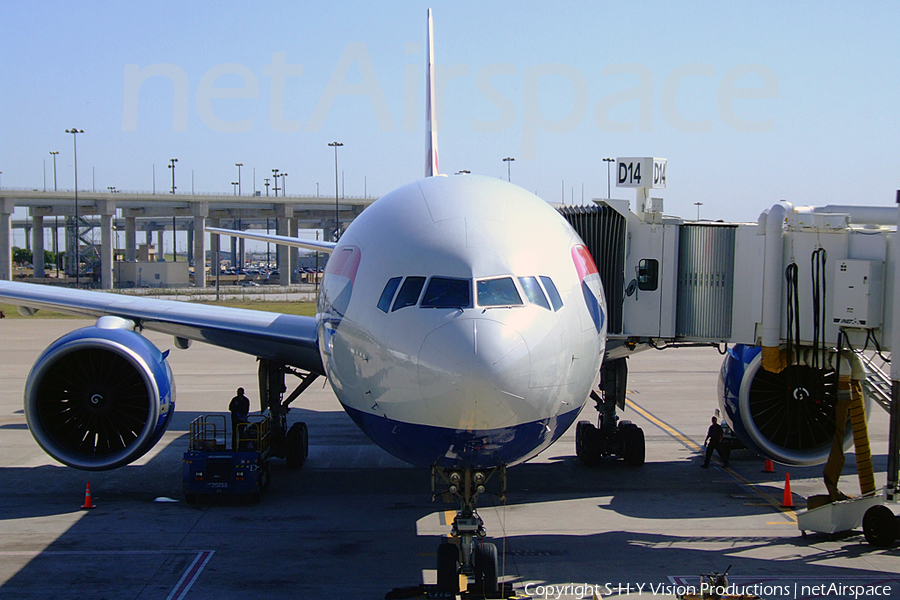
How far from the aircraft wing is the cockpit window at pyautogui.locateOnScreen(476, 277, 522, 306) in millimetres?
5655

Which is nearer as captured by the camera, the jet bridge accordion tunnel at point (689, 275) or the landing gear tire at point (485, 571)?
the landing gear tire at point (485, 571)

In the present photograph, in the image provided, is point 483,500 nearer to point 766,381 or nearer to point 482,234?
point 766,381

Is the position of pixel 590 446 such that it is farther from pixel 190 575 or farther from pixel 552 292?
pixel 552 292

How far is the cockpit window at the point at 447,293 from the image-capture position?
7.99m

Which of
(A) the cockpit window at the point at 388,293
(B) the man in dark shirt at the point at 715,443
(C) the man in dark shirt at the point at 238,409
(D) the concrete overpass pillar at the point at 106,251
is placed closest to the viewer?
(A) the cockpit window at the point at 388,293

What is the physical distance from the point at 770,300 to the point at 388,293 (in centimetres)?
607

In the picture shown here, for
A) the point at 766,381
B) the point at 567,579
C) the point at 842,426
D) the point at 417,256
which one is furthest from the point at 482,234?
the point at 766,381

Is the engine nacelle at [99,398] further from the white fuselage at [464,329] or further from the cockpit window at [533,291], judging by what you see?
the cockpit window at [533,291]

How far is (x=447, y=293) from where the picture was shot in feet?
26.6

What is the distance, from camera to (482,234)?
8.73 meters

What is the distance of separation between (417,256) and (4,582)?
6.54 m

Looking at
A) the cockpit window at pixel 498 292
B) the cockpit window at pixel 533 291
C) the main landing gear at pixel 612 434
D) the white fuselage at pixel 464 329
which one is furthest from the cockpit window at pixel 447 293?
the main landing gear at pixel 612 434

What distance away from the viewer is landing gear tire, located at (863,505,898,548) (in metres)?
11.5

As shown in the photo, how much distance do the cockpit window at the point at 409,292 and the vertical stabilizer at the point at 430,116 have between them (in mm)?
7328
